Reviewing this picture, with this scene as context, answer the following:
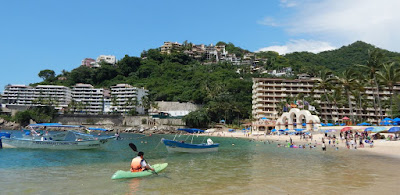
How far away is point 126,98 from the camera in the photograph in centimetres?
12744

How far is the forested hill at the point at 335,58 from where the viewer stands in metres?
145

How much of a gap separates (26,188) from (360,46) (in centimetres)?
18785

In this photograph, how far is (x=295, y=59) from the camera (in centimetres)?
16962

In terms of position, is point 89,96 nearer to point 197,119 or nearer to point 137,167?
point 197,119

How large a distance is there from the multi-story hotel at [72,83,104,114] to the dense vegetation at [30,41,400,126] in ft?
32.3

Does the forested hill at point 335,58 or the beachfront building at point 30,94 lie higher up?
the forested hill at point 335,58

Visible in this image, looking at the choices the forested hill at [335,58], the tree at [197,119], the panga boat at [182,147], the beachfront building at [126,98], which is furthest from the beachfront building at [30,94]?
the panga boat at [182,147]

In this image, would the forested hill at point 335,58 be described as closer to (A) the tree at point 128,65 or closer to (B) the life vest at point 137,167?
(A) the tree at point 128,65

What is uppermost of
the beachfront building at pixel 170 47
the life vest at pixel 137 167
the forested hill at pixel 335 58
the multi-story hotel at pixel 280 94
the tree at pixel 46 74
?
the beachfront building at pixel 170 47

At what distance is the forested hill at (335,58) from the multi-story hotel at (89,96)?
95.8 metres

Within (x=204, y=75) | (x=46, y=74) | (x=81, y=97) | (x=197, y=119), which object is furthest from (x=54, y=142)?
(x=46, y=74)

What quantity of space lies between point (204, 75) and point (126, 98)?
35897mm

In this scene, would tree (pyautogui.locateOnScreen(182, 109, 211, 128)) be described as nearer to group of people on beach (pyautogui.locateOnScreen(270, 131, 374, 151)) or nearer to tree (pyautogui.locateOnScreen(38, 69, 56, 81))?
group of people on beach (pyautogui.locateOnScreen(270, 131, 374, 151))

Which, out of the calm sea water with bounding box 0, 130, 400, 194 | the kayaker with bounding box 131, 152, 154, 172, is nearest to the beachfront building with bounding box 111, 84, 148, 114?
the calm sea water with bounding box 0, 130, 400, 194
